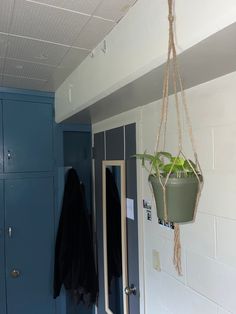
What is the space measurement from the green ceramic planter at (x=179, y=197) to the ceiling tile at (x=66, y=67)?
1157 millimetres

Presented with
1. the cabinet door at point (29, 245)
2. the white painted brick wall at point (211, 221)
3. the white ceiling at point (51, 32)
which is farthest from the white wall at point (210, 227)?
the cabinet door at point (29, 245)

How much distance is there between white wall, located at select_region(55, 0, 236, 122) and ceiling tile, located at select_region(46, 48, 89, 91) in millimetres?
44

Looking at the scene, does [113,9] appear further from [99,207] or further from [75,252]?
[75,252]

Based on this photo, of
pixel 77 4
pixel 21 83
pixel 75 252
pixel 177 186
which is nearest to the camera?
pixel 177 186

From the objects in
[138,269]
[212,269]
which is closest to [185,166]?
[212,269]

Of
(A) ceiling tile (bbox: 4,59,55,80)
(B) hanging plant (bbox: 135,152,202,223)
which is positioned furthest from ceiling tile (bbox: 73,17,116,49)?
(B) hanging plant (bbox: 135,152,202,223)

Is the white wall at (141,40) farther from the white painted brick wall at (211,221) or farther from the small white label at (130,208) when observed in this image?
the small white label at (130,208)

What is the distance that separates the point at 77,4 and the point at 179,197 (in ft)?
3.21

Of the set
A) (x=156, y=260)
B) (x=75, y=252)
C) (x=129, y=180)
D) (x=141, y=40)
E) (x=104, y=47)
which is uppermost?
(x=104, y=47)

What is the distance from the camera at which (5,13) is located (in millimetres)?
1302

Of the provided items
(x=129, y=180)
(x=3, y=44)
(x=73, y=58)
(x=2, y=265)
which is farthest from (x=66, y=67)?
(x=2, y=265)

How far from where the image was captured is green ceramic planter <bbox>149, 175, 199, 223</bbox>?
91 centimetres

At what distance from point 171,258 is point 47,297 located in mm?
1582

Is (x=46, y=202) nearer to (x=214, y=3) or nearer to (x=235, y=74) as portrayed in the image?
(x=235, y=74)
